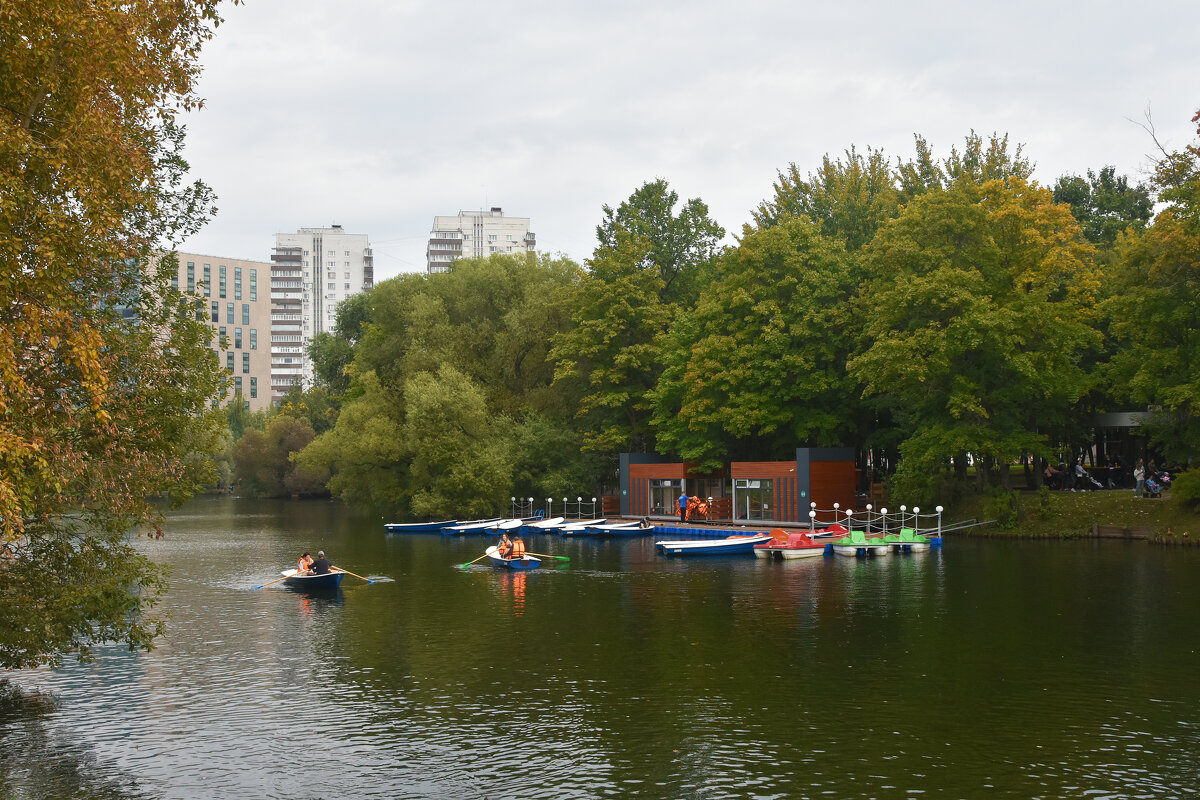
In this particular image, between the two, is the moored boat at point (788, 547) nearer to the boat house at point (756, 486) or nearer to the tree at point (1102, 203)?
the boat house at point (756, 486)

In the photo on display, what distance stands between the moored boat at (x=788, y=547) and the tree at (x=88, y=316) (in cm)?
3298

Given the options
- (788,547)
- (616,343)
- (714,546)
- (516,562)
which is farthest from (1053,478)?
(516,562)

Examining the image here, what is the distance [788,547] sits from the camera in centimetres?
5038

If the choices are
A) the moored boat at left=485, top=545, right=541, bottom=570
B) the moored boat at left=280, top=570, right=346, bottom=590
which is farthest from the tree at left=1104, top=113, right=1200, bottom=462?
the moored boat at left=280, top=570, right=346, bottom=590

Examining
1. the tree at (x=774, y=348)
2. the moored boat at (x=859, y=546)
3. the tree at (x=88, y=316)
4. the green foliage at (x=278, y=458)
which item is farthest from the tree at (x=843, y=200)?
the green foliage at (x=278, y=458)

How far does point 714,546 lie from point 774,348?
53.9ft

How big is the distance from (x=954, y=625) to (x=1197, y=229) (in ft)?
93.9

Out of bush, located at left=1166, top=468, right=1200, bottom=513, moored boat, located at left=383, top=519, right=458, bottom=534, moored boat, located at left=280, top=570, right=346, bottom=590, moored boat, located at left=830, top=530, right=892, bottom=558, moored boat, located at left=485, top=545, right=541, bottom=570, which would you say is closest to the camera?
moored boat, located at left=280, top=570, right=346, bottom=590

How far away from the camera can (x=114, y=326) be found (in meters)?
20.6

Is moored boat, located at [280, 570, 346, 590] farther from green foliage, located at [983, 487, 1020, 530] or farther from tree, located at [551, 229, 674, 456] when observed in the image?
tree, located at [551, 229, 674, 456]

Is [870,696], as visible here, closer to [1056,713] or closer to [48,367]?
[1056,713]

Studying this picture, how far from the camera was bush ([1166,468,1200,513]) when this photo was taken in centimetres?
4894

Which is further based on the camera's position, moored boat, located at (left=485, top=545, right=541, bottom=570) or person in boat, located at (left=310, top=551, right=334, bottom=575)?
moored boat, located at (left=485, top=545, right=541, bottom=570)

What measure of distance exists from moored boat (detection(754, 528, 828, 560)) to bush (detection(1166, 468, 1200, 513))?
17.3 m
